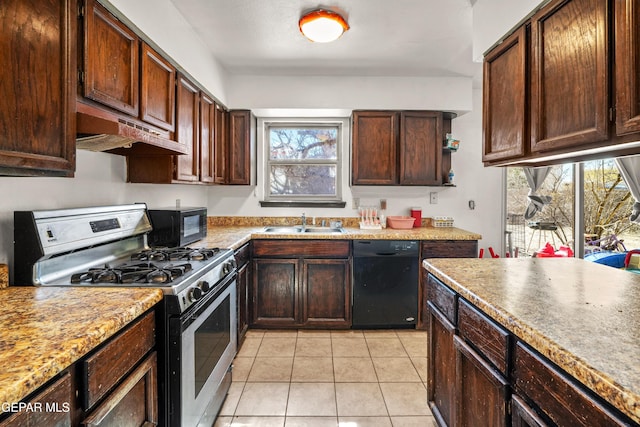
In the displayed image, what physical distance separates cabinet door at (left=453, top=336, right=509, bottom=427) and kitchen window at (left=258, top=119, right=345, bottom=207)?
2.45 m

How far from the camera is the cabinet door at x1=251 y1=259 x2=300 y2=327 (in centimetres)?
294

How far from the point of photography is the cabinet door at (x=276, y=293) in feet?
9.64

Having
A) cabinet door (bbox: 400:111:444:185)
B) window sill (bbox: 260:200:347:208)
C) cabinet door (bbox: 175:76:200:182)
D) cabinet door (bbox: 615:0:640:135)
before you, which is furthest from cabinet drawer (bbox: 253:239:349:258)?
cabinet door (bbox: 615:0:640:135)

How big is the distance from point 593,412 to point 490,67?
5.62ft

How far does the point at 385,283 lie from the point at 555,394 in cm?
216

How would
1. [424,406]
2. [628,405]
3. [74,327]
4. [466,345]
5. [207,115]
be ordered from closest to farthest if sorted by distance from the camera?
[628,405]
[74,327]
[466,345]
[424,406]
[207,115]

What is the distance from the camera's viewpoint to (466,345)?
4.34 ft

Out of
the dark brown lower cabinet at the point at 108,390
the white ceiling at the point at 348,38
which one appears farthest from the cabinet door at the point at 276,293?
the white ceiling at the point at 348,38

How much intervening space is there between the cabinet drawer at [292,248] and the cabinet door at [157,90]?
4.16 feet

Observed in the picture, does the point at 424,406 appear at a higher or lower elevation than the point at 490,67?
lower

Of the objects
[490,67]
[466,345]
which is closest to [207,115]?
[490,67]

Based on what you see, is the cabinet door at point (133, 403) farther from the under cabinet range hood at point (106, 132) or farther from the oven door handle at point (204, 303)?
the under cabinet range hood at point (106, 132)

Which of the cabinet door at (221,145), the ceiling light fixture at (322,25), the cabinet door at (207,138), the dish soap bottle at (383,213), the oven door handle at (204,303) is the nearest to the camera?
the oven door handle at (204,303)

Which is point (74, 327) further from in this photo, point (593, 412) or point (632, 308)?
point (632, 308)
